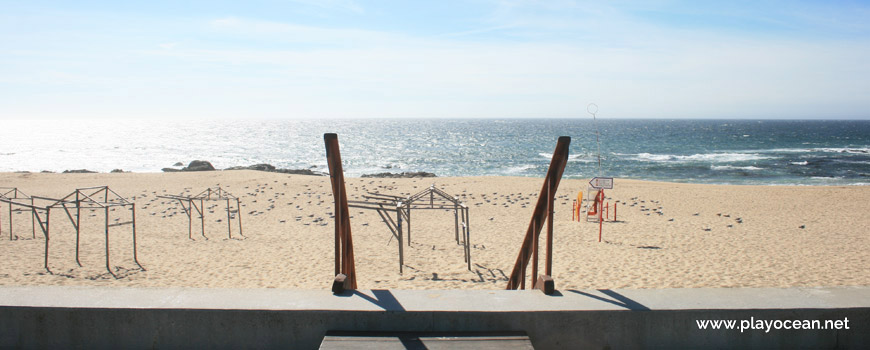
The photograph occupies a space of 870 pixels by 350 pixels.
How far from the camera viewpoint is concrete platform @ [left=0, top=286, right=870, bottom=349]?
2.96 m

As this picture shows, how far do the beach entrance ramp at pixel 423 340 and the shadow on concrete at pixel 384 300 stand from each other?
144mm

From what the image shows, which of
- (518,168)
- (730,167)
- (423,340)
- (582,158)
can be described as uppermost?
(423,340)

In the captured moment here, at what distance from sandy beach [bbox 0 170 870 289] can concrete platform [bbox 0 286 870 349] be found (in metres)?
5.70

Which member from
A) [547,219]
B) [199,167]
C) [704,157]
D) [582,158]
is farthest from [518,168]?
[547,219]

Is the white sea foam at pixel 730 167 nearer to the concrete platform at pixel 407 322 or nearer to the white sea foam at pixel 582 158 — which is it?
the white sea foam at pixel 582 158

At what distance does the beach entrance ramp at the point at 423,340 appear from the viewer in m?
2.81

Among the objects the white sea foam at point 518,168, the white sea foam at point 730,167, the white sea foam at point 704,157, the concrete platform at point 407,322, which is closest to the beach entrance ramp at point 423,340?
the concrete platform at point 407,322

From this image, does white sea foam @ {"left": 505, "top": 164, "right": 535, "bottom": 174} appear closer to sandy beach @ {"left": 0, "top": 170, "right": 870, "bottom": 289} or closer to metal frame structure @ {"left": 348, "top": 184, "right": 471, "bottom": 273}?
sandy beach @ {"left": 0, "top": 170, "right": 870, "bottom": 289}

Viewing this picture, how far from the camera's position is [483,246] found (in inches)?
488

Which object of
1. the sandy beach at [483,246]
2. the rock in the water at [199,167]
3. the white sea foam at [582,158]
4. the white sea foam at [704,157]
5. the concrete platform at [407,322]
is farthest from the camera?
the white sea foam at [582,158]

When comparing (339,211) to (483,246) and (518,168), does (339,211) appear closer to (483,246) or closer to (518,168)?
(483,246)

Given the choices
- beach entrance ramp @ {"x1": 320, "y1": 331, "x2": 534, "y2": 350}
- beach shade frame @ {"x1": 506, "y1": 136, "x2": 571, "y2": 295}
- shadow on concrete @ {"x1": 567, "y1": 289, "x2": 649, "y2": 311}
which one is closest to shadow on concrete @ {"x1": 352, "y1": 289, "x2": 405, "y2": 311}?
beach entrance ramp @ {"x1": 320, "y1": 331, "x2": 534, "y2": 350}

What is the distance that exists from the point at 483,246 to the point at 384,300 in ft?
30.8

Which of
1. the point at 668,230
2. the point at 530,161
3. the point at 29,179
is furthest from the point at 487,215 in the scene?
the point at 530,161
